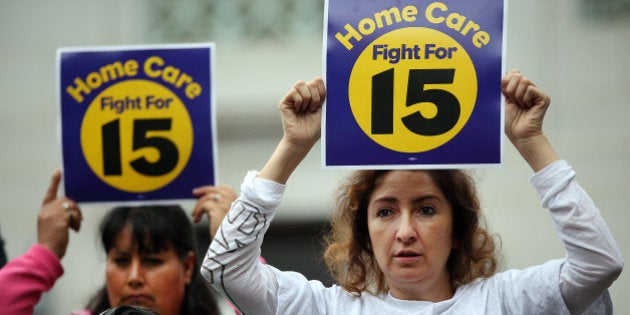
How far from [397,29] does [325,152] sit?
40cm

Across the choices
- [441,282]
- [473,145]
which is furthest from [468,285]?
[473,145]

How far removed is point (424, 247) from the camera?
3.41 metres

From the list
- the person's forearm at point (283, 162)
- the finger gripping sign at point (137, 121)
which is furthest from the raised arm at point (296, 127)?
the finger gripping sign at point (137, 121)

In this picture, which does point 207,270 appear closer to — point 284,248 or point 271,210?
point 271,210

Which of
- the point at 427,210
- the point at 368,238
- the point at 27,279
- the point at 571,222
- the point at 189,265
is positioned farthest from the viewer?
the point at 189,265

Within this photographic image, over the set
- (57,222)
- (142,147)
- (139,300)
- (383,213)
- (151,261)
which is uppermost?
(142,147)

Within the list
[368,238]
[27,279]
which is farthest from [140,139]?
[368,238]

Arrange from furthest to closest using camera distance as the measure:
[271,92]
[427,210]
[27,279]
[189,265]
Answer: [271,92], [189,265], [27,279], [427,210]

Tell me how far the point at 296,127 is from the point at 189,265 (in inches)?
49.5

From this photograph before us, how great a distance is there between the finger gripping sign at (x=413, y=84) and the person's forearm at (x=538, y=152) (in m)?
0.11

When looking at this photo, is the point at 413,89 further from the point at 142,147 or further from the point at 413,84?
the point at 142,147

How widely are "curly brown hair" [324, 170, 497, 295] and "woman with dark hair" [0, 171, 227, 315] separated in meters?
0.68

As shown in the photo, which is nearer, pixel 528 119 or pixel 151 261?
pixel 528 119

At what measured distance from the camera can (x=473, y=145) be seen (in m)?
3.45
